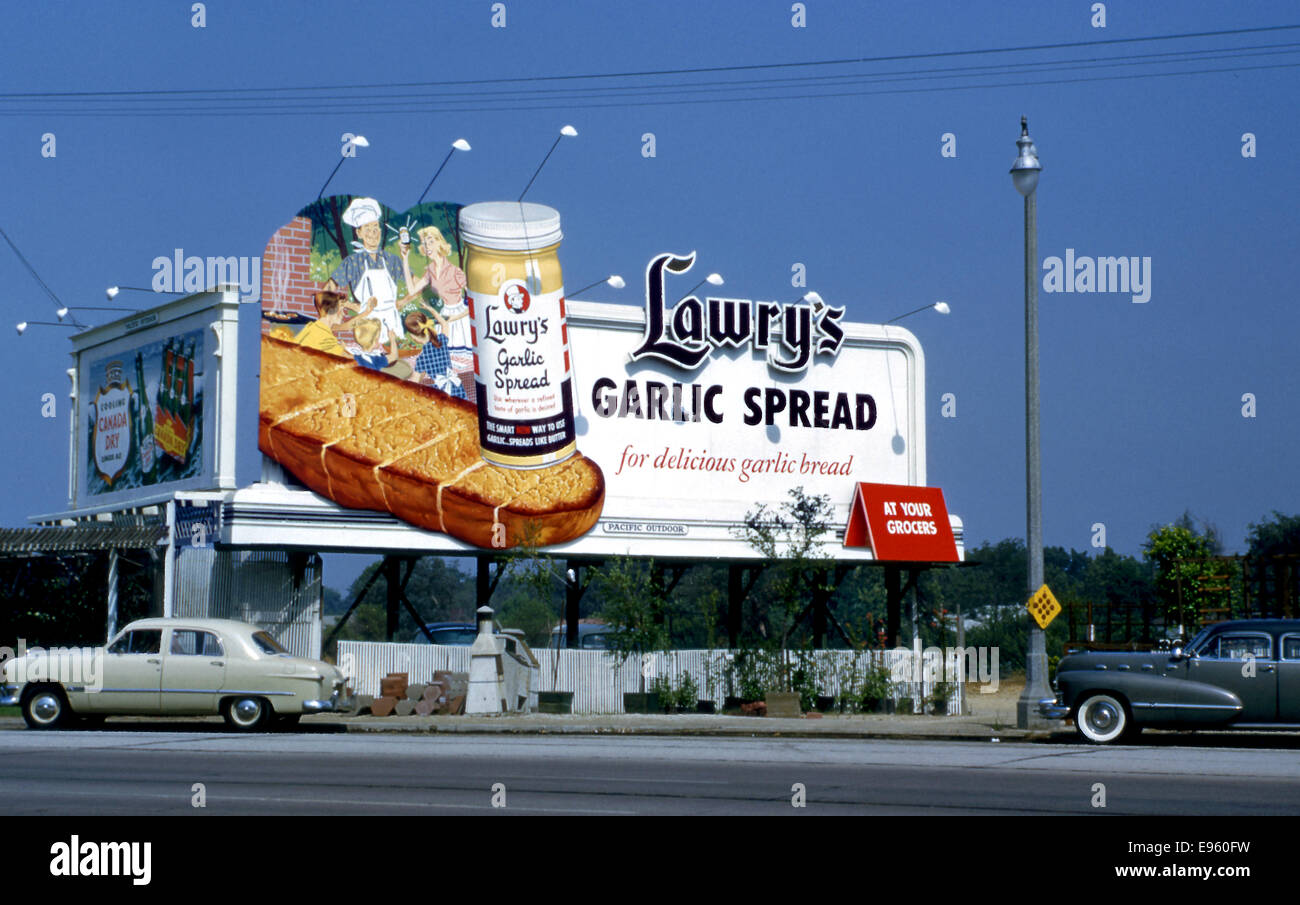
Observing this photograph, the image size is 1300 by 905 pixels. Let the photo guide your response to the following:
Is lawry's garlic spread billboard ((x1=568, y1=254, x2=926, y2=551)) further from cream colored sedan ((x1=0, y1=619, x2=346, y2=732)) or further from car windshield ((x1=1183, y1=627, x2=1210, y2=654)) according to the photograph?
car windshield ((x1=1183, y1=627, x2=1210, y2=654))

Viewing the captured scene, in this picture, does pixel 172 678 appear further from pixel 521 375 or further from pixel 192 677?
pixel 521 375

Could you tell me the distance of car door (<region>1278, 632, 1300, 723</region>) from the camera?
70.5 feet

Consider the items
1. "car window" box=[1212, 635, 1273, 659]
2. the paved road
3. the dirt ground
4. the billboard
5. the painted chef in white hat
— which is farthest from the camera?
the billboard

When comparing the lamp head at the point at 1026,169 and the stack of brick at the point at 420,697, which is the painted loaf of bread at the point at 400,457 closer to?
the stack of brick at the point at 420,697

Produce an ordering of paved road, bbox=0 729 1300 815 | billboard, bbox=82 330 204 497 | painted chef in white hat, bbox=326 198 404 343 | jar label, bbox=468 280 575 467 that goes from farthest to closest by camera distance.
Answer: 1. billboard, bbox=82 330 204 497
2. jar label, bbox=468 280 575 467
3. painted chef in white hat, bbox=326 198 404 343
4. paved road, bbox=0 729 1300 815

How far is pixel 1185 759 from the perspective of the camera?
1928cm

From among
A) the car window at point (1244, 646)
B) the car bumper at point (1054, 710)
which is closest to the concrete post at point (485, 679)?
the car bumper at point (1054, 710)

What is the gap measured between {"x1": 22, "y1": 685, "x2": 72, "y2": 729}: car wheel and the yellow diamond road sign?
51.5 ft

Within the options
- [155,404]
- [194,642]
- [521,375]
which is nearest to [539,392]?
[521,375]

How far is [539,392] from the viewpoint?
33125 millimetres

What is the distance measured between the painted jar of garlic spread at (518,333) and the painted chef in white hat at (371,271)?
165cm

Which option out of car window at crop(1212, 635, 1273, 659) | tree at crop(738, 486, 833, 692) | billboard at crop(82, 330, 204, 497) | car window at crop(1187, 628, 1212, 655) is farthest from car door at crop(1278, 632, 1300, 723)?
billboard at crop(82, 330, 204, 497)
